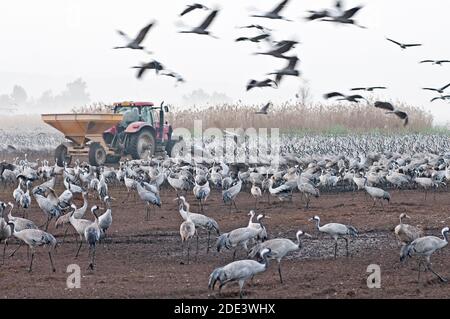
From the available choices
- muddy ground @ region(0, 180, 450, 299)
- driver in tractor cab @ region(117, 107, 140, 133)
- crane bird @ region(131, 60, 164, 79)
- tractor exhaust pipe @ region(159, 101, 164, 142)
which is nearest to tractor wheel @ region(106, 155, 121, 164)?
driver in tractor cab @ region(117, 107, 140, 133)

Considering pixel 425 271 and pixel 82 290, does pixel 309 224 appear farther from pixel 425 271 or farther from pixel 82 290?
pixel 82 290

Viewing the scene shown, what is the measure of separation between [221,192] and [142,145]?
6.94 m

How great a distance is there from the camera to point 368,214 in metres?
16.1

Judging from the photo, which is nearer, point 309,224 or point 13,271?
point 13,271

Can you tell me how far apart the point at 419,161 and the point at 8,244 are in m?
13.0

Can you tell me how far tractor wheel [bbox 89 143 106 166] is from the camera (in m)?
25.8

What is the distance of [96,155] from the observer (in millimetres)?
25891

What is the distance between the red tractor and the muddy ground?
9.18 m

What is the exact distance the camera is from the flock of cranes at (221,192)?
11.4 metres

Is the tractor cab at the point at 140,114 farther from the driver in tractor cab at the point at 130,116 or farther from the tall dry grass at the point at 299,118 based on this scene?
the tall dry grass at the point at 299,118

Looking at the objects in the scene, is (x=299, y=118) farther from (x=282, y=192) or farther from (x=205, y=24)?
(x=205, y=24)

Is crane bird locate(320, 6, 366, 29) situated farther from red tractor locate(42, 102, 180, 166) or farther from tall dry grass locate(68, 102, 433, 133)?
tall dry grass locate(68, 102, 433, 133)

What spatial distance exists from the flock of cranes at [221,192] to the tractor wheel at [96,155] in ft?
6.80

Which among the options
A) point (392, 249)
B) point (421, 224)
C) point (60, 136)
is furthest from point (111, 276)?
point (60, 136)
